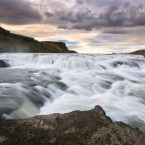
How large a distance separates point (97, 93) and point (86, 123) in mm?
6159

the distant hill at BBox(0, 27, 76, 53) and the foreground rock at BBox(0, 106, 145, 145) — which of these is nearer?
the foreground rock at BBox(0, 106, 145, 145)

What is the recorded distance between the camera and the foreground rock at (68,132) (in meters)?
3.27

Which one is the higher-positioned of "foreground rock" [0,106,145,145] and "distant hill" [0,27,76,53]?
"distant hill" [0,27,76,53]

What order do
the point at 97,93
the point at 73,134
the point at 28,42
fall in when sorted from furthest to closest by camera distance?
the point at 28,42
the point at 97,93
the point at 73,134

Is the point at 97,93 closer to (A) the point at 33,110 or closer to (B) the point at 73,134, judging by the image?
(A) the point at 33,110

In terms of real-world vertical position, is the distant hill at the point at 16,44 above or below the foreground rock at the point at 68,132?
above

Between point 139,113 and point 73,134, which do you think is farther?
point 139,113

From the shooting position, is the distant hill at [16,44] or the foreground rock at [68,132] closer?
the foreground rock at [68,132]

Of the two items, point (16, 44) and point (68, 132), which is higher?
point (16, 44)

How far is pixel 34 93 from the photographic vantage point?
27.8ft

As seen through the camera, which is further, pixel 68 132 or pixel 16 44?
pixel 16 44

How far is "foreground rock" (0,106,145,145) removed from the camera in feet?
10.7

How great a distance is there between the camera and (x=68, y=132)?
3.57 metres

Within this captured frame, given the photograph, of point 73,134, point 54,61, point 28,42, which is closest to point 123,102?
point 73,134
